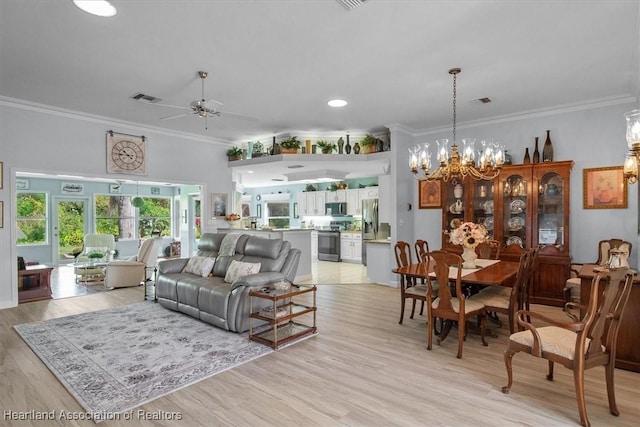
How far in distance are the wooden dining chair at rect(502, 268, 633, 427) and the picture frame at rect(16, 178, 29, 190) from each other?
35.1 feet

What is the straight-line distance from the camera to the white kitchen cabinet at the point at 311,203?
34.4 ft

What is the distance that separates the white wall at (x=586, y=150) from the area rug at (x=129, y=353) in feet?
15.7

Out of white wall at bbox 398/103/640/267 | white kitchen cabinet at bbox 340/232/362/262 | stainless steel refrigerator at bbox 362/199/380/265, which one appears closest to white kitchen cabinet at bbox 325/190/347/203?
stainless steel refrigerator at bbox 362/199/380/265

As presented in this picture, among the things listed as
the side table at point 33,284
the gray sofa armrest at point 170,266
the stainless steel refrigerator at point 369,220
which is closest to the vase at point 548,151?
the stainless steel refrigerator at point 369,220

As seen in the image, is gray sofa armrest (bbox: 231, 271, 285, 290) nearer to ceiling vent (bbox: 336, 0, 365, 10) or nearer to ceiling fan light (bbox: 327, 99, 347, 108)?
ceiling fan light (bbox: 327, 99, 347, 108)

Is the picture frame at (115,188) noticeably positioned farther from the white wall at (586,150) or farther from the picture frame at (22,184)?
the white wall at (586,150)

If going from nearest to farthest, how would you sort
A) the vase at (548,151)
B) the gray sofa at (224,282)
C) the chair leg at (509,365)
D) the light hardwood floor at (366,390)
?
1. the light hardwood floor at (366,390)
2. the chair leg at (509,365)
3. the gray sofa at (224,282)
4. the vase at (548,151)

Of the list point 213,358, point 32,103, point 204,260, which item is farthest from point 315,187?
point 213,358

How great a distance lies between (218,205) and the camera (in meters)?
7.39

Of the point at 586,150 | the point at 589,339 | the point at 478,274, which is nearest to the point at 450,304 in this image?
the point at 478,274

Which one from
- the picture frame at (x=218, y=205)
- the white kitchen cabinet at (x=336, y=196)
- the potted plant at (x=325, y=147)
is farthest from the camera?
the white kitchen cabinet at (x=336, y=196)

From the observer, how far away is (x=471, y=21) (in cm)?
290

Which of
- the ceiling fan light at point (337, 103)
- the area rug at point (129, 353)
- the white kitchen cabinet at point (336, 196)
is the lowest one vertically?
the area rug at point (129, 353)

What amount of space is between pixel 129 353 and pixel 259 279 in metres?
1.42
